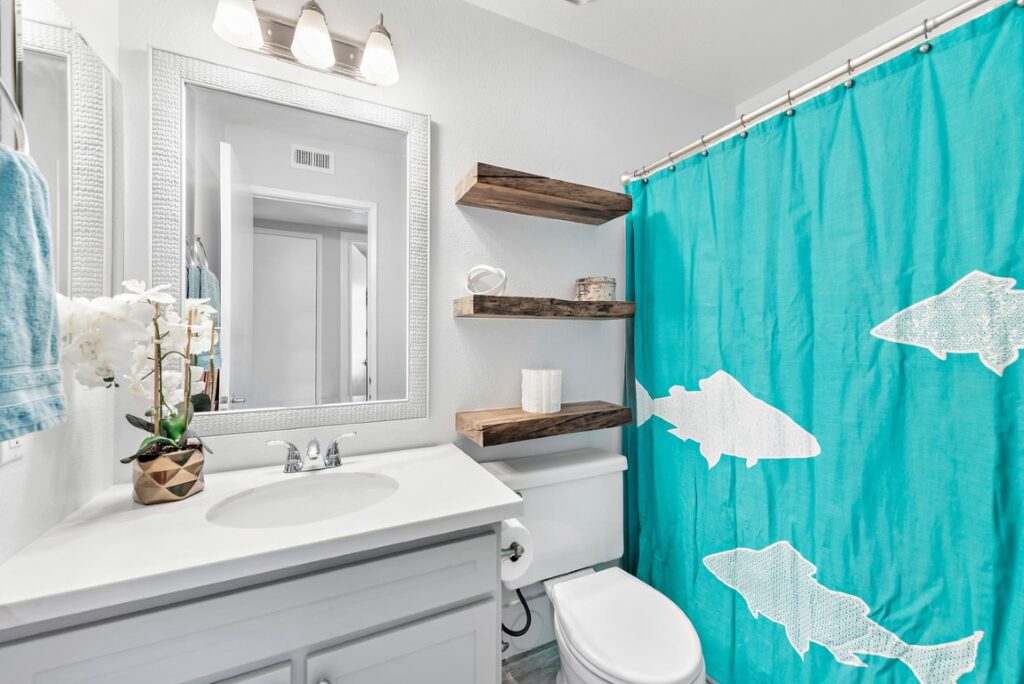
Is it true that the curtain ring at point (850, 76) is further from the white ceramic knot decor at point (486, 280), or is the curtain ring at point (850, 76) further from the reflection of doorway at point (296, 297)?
the reflection of doorway at point (296, 297)

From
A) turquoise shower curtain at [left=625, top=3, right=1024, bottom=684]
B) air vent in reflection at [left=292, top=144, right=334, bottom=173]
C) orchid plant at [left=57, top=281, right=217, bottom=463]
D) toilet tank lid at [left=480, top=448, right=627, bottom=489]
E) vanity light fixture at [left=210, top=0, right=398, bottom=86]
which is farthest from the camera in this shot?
toilet tank lid at [left=480, top=448, right=627, bottom=489]

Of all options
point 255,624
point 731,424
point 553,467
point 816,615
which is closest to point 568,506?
point 553,467

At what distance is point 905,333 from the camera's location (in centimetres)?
97

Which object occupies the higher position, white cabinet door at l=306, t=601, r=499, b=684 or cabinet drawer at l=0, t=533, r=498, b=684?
cabinet drawer at l=0, t=533, r=498, b=684

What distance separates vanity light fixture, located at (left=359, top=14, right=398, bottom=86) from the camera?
3.93 feet

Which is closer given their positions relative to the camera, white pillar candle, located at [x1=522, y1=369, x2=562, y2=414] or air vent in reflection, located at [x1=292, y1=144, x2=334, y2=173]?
air vent in reflection, located at [x1=292, y1=144, x2=334, y2=173]

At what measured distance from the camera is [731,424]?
4.37ft

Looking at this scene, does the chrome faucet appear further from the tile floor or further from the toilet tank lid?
the tile floor

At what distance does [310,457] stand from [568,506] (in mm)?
842

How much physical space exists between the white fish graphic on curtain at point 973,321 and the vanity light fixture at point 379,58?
1.53 meters

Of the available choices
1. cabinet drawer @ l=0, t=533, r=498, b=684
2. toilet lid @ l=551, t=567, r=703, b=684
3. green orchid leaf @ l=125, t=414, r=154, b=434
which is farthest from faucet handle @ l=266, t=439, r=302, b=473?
toilet lid @ l=551, t=567, r=703, b=684

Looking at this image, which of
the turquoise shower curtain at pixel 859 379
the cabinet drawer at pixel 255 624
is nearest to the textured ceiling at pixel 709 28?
the turquoise shower curtain at pixel 859 379

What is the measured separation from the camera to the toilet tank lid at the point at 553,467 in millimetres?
1327

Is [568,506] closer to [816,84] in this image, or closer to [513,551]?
[513,551]
